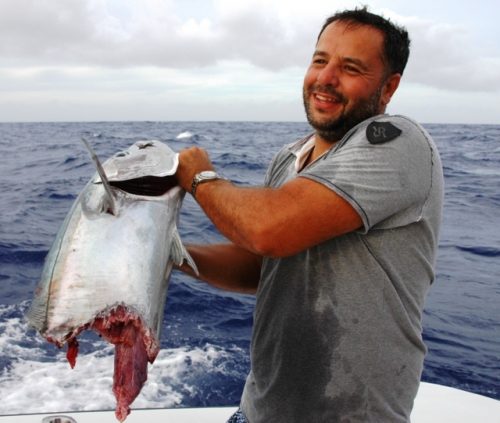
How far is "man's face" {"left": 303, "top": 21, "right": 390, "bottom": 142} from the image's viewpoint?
2080 mm

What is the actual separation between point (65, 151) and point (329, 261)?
20910 mm

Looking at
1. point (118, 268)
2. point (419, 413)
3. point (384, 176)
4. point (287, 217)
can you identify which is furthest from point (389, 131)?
point (419, 413)

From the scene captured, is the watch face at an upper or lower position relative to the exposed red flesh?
upper

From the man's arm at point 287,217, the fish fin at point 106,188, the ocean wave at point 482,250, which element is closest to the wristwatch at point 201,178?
the man's arm at point 287,217

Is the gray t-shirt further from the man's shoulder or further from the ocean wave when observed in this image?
the ocean wave

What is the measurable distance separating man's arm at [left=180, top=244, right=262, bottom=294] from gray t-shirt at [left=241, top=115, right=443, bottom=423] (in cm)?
47

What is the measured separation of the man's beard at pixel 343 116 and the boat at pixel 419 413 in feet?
6.04

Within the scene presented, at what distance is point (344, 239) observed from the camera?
1896 mm

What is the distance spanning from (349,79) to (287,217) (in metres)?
0.61

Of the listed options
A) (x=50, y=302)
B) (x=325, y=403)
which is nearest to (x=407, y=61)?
(x=325, y=403)

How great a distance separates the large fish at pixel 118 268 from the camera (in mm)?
1691

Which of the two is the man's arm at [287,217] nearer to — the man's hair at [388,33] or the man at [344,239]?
the man at [344,239]

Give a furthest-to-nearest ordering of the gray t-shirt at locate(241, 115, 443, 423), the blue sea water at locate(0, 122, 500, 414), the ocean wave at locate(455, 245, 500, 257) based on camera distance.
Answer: the ocean wave at locate(455, 245, 500, 257) < the blue sea water at locate(0, 122, 500, 414) < the gray t-shirt at locate(241, 115, 443, 423)

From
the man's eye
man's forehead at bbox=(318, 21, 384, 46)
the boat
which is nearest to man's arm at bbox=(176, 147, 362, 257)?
the man's eye
